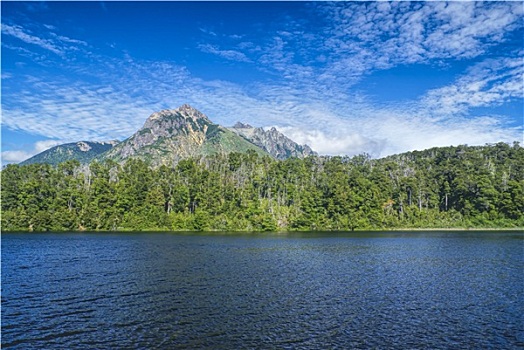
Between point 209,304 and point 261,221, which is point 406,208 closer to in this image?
point 261,221

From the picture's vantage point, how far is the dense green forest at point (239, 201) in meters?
160

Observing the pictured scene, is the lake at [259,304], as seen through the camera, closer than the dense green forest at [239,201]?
Yes

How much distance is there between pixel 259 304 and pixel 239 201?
469 ft

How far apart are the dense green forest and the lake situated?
105 meters

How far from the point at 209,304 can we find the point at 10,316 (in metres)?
15.8

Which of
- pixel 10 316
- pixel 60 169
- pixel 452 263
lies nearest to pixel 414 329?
pixel 10 316

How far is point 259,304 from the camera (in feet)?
111

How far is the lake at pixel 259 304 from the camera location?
25141 mm

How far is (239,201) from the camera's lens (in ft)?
579

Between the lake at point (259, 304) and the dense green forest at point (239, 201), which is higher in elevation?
the dense green forest at point (239, 201)

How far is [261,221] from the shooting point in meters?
163

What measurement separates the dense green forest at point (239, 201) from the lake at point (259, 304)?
344 ft

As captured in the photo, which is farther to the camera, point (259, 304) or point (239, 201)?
point (239, 201)

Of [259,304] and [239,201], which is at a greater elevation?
[239,201]
